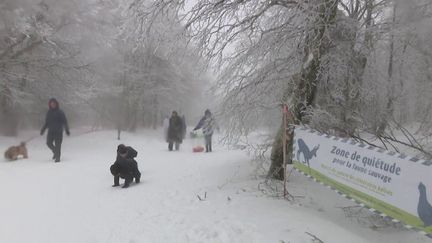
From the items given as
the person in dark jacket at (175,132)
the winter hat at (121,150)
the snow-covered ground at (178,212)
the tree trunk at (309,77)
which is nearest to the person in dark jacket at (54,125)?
the snow-covered ground at (178,212)

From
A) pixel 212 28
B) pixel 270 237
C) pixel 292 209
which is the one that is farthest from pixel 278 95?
pixel 270 237

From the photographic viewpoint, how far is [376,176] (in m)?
5.28

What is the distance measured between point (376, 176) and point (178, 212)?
3.19m

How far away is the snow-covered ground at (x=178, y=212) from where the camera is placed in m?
5.80

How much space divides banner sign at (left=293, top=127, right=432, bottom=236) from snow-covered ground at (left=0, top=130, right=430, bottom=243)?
0.68 meters

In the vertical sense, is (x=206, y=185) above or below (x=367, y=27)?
below

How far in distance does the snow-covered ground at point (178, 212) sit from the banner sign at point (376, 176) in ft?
2.23

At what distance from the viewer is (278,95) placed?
8398mm

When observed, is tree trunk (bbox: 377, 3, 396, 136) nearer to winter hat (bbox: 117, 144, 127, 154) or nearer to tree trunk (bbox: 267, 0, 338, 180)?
tree trunk (bbox: 267, 0, 338, 180)

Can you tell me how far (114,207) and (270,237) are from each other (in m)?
3.18

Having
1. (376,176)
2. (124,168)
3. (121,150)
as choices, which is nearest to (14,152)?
(121,150)

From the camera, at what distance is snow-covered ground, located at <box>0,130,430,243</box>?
5.80m

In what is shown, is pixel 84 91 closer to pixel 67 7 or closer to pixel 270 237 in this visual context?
pixel 67 7

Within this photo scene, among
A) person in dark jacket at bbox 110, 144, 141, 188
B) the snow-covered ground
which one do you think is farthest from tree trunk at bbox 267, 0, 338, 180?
person in dark jacket at bbox 110, 144, 141, 188
